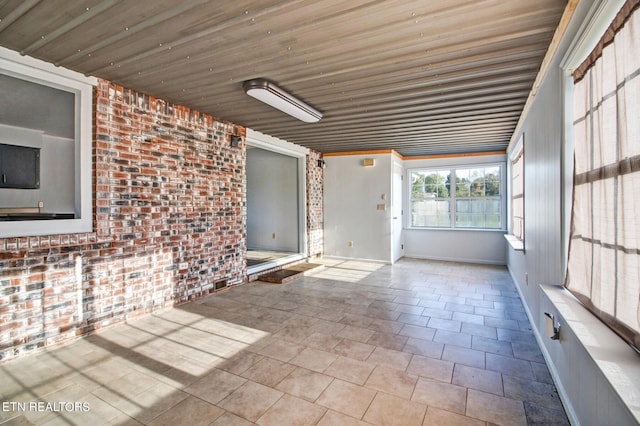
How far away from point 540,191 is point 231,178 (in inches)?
164

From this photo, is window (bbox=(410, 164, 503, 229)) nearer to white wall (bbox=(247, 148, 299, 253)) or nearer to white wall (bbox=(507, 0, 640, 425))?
white wall (bbox=(247, 148, 299, 253))

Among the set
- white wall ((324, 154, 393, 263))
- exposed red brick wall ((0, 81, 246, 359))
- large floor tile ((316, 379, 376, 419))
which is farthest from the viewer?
white wall ((324, 154, 393, 263))

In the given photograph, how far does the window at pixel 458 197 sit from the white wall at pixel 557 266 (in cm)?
374

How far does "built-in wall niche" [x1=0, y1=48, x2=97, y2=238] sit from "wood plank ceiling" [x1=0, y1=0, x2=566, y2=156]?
0.65 feet

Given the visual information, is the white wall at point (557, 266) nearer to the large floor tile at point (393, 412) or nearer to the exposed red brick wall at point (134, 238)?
the large floor tile at point (393, 412)

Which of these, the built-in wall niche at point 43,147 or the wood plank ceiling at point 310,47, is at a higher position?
the wood plank ceiling at point 310,47

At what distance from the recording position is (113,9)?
2184 mm

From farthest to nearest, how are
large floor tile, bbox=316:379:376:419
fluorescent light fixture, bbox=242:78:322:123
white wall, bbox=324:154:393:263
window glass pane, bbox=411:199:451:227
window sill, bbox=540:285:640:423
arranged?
window glass pane, bbox=411:199:451:227 → white wall, bbox=324:154:393:263 → fluorescent light fixture, bbox=242:78:322:123 → large floor tile, bbox=316:379:376:419 → window sill, bbox=540:285:640:423

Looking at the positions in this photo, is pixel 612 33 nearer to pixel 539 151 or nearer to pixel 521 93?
pixel 539 151

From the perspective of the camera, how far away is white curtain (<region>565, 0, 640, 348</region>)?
1344 millimetres

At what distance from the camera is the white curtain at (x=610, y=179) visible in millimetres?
1344

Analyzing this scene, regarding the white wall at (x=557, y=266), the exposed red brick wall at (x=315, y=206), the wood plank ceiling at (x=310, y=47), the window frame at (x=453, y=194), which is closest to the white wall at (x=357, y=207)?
the exposed red brick wall at (x=315, y=206)

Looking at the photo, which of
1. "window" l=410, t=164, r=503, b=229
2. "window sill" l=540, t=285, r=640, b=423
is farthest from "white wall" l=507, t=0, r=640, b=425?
"window" l=410, t=164, r=503, b=229

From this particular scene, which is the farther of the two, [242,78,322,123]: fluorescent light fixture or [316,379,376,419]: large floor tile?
[242,78,322,123]: fluorescent light fixture
